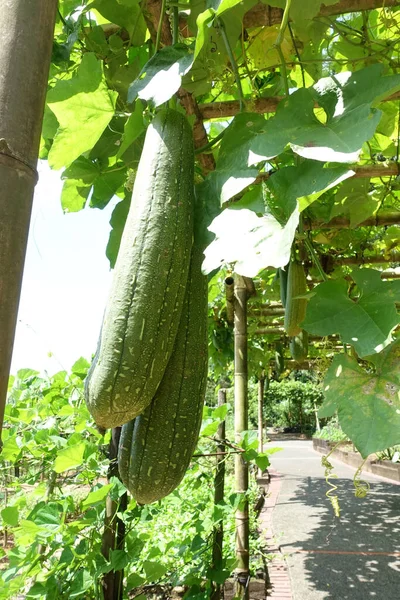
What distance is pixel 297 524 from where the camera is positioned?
6566 mm

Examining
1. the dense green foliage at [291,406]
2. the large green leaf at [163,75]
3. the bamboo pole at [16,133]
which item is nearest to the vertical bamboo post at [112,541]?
the large green leaf at [163,75]

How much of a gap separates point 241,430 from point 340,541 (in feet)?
12.5

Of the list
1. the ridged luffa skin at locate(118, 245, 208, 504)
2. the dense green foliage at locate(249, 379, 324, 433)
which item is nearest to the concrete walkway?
the ridged luffa skin at locate(118, 245, 208, 504)

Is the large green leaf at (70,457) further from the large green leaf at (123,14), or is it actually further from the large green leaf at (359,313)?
the large green leaf at (123,14)

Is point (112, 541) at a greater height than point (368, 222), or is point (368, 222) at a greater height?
point (368, 222)

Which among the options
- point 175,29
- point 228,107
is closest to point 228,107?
point 228,107

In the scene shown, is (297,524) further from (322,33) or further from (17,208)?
(17,208)

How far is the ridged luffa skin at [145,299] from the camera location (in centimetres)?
86

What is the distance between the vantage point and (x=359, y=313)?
96 cm

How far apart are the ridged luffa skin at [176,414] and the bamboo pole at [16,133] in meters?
0.51

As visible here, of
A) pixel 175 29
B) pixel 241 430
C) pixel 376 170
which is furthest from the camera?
pixel 241 430

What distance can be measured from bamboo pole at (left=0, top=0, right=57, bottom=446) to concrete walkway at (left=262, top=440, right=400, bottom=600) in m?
4.38

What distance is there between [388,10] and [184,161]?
3.34ft

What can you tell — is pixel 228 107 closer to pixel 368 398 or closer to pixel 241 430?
pixel 368 398
